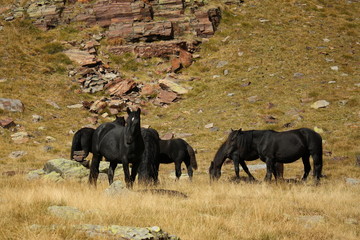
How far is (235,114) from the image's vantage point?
91.0 ft

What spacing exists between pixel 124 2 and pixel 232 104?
73.0 ft

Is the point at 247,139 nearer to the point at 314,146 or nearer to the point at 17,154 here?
the point at 314,146

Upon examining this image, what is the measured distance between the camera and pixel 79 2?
47.5 meters

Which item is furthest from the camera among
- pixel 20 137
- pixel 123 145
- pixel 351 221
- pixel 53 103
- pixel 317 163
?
pixel 53 103

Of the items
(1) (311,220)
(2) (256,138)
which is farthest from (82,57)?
(1) (311,220)

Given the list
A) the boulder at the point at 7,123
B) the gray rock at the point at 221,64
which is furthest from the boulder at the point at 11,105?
the gray rock at the point at 221,64

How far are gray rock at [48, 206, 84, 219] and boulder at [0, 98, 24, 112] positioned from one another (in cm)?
2277

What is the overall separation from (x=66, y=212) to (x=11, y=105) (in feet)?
77.5

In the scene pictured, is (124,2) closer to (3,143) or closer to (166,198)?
(3,143)

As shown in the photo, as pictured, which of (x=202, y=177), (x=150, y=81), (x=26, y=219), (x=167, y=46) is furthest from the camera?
(x=167, y=46)

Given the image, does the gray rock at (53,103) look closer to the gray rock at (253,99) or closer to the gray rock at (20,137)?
the gray rock at (20,137)

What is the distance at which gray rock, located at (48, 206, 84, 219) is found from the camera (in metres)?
6.52

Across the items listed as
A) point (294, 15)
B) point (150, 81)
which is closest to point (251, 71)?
point (150, 81)

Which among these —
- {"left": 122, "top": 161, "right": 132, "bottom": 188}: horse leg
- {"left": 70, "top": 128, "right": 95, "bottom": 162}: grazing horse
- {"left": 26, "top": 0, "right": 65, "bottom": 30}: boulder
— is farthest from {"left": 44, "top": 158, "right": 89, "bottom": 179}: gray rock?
{"left": 26, "top": 0, "right": 65, "bottom": 30}: boulder
